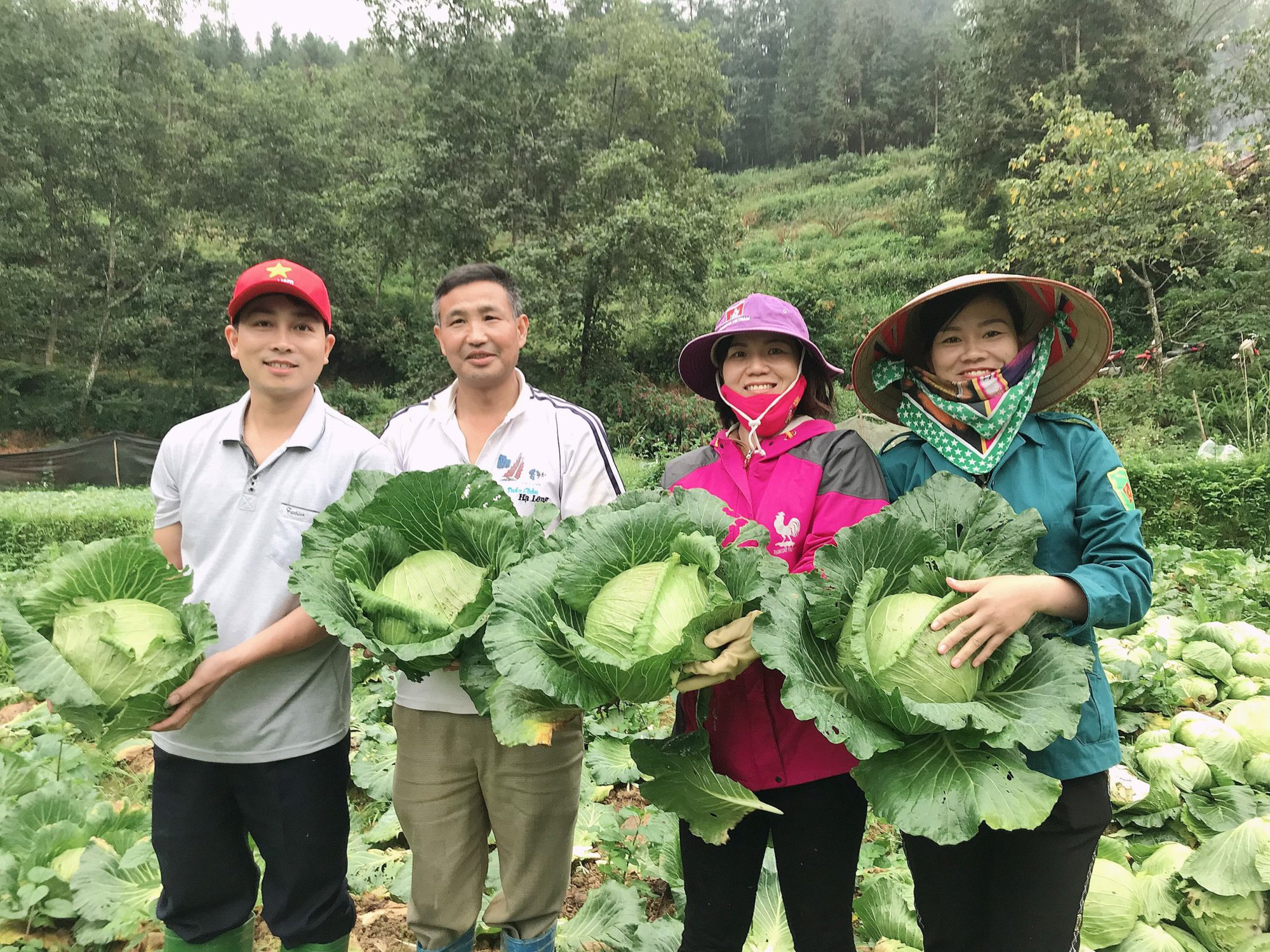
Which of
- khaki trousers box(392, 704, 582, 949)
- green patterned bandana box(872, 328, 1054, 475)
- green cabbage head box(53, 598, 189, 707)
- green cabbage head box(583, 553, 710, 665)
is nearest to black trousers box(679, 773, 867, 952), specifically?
khaki trousers box(392, 704, 582, 949)

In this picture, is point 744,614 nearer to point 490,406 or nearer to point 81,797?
point 490,406

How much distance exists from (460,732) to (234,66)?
33634 millimetres

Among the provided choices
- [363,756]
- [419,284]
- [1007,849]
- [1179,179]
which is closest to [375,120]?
[419,284]

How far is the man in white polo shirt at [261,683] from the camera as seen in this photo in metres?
2.30

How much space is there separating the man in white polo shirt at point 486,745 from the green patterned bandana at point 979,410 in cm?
112

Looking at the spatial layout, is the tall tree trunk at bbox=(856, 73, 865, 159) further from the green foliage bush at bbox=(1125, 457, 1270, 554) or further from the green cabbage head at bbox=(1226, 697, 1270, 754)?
the green cabbage head at bbox=(1226, 697, 1270, 754)

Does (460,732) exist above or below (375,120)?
below

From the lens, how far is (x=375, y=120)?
38844mm

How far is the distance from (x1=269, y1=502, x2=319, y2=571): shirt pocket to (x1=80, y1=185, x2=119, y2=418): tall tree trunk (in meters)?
29.8

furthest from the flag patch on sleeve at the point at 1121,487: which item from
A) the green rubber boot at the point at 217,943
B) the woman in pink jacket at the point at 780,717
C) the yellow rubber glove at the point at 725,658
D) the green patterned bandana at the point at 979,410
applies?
the green rubber boot at the point at 217,943

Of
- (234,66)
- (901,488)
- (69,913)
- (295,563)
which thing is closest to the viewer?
(295,563)

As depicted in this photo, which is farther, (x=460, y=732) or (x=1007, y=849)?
(x=460, y=732)

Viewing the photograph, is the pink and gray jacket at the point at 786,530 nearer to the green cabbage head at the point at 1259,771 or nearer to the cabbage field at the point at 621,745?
the cabbage field at the point at 621,745

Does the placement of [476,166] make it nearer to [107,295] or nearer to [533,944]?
[107,295]
